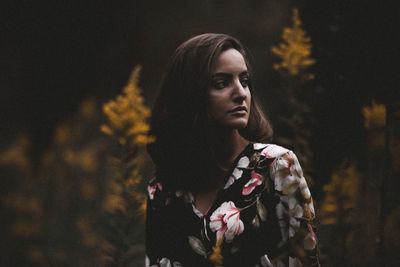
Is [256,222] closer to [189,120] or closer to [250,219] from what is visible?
[250,219]

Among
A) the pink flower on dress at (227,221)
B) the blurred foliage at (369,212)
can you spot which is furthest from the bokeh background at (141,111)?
the pink flower on dress at (227,221)

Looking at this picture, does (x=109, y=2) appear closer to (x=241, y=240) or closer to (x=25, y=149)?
(x=25, y=149)

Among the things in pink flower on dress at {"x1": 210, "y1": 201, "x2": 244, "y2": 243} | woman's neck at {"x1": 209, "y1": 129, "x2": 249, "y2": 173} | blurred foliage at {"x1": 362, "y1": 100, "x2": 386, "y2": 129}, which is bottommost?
pink flower on dress at {"x1": 210, "y1": 201, "x2": 244, "y2": 243}

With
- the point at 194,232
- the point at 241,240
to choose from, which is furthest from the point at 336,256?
the point at 194,232

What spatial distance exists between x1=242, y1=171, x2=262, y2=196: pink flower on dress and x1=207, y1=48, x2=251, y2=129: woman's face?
152 millimetres

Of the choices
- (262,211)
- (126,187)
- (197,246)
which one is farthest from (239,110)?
(126,187)

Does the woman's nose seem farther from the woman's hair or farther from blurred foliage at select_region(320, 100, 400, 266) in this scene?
blurred foliage at select_region(320, 100, 400, 266)

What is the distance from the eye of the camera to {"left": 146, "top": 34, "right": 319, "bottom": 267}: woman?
1.03 m

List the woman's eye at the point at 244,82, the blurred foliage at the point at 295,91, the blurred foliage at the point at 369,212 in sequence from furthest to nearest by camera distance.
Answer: the blurred foliage at the point at 295,91, the woman's eye at the point at 244,82, the blurred foliage at the point at 369,212

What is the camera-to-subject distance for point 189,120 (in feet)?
4.14

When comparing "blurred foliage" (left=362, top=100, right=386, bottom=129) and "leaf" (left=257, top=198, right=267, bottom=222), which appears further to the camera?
"blurred foliage" (left=362, top=100, right=386, bottom=129)

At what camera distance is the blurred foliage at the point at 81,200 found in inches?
64.1

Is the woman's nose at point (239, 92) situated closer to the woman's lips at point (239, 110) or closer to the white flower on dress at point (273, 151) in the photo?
the woman's lips at point (239, 110)

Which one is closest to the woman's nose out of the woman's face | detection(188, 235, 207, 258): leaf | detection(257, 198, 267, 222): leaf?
the woman's face
